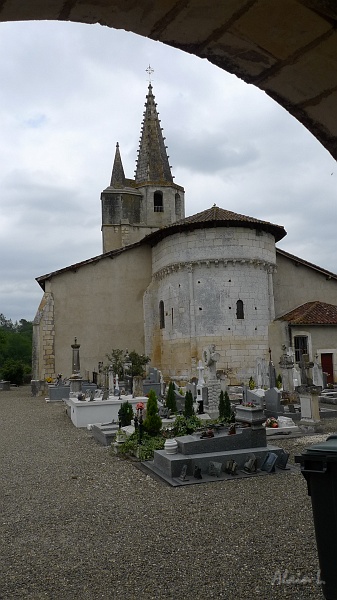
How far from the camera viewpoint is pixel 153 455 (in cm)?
952

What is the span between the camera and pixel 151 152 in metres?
40.5

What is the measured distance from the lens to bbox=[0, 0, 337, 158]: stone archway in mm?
1899

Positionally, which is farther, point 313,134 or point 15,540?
point 15,540

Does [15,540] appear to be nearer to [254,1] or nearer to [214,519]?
[214,519]

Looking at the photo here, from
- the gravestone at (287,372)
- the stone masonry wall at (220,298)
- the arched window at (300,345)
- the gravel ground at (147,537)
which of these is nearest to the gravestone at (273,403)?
the gravestone at (287,372)

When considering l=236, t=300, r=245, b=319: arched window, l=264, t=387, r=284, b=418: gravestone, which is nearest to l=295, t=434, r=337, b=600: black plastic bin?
l=264, t=387, r=284, b=418: gravestone

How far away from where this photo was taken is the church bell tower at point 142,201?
39125 millimetres

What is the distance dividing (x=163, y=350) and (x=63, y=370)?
571cm

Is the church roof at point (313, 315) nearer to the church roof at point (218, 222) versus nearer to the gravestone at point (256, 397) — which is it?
the church roof at point (218, 222)

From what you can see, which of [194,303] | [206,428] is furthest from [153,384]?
[206,428]

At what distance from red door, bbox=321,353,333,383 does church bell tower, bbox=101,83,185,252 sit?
1795 cm

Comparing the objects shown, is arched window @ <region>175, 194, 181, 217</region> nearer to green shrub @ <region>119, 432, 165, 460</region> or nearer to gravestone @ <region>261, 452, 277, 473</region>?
green shrub @ <region>119, 432, 165, 460</region>

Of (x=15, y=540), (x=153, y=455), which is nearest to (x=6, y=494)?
(x=15, y=540)

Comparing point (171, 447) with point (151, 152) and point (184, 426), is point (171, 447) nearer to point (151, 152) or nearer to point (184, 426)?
point (184, 426)
